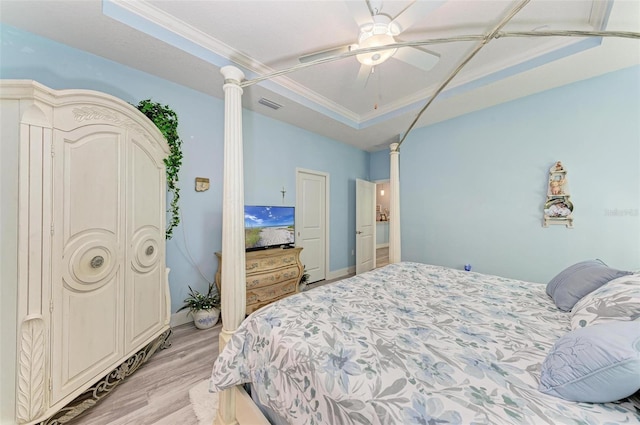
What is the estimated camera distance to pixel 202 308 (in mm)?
2475

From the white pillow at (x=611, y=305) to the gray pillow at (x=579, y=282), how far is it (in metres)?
0.14

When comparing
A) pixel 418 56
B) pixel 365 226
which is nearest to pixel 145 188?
pixel 418 56

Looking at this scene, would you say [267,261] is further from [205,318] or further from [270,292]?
[205,318]

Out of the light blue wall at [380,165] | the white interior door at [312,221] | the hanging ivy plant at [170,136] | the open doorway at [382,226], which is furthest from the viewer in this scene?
the open doorway at [382,226]

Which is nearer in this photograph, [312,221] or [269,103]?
[269,103]

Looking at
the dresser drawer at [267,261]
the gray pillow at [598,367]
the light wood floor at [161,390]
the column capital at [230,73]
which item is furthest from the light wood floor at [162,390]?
the column capital at [230,73]

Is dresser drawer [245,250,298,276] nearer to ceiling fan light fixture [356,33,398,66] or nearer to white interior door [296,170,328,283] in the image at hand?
white interior door [296,170,328,283]

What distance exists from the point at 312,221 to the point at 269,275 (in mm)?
1443

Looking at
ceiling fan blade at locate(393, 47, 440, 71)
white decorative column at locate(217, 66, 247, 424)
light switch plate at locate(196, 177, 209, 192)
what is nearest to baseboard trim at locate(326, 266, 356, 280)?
light switch plate at locate(196, 177, 209, 192)

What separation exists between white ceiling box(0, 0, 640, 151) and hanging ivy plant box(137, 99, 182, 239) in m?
0.40

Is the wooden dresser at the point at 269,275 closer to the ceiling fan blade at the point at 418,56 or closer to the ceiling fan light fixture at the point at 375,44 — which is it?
the ceiling fan light fixture at the point at 375,44

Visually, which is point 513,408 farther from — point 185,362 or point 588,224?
point 588,224

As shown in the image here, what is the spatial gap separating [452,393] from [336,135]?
3917 millimetres

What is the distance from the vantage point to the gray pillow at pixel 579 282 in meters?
1.25
